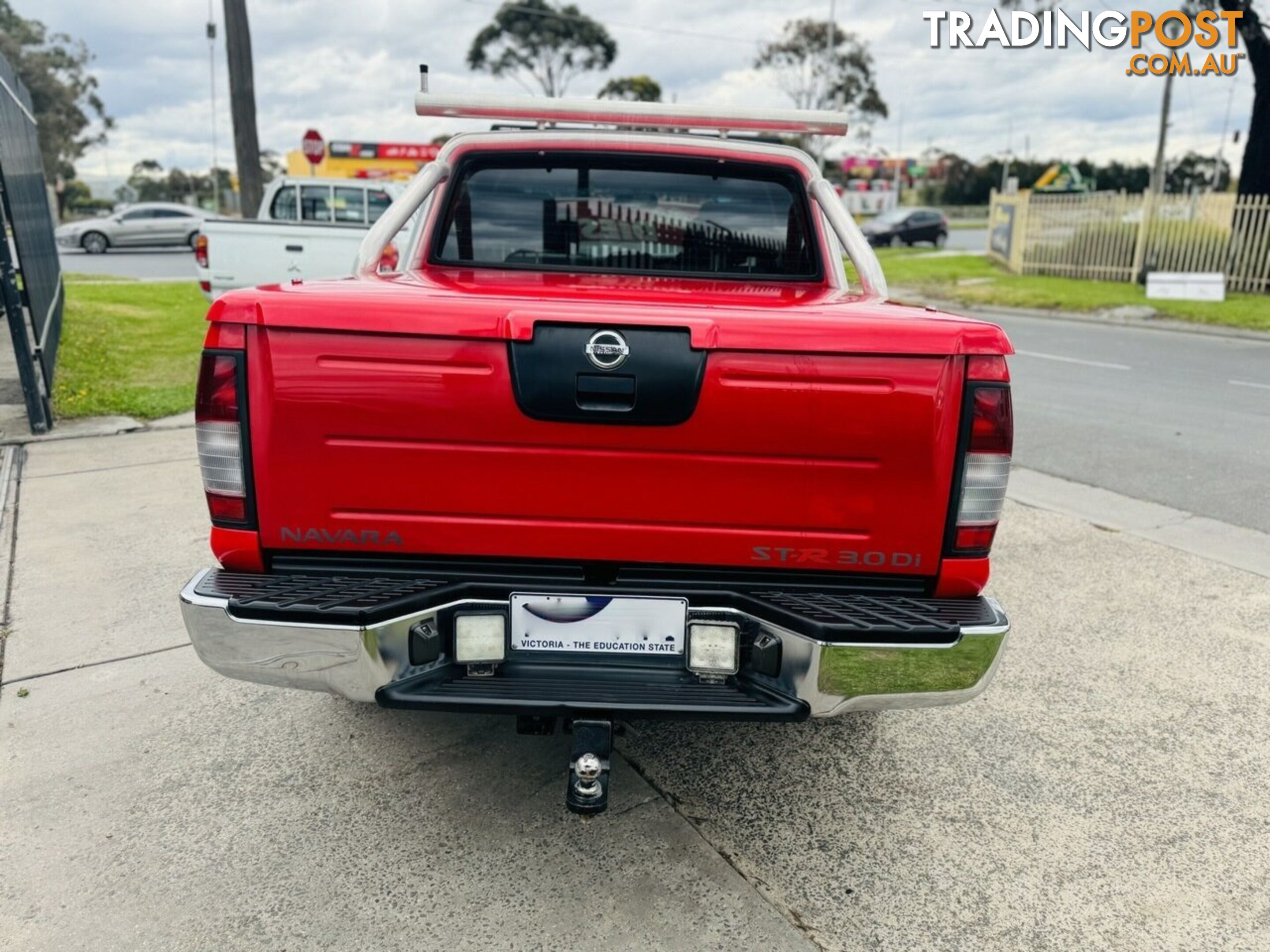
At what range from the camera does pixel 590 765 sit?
2297 mm

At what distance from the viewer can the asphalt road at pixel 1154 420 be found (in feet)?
20.6

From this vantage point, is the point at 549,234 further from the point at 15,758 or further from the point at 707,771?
the point at 15,758

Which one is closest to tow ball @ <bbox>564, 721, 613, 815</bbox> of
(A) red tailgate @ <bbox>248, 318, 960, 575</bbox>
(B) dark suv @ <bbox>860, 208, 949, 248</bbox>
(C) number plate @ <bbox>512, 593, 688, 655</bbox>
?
(C) number plate @ <bbox>512, 593, 688, 655</bbox>

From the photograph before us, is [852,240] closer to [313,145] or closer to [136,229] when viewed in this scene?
[313,145]

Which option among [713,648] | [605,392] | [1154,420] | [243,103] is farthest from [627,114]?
[243,103]

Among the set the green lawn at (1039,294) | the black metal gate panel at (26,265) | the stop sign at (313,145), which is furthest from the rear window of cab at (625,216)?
the stop sign at (313,145)

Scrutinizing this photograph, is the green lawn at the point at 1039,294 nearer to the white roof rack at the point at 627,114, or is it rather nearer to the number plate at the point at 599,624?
the white roof rack at the point at 627,114

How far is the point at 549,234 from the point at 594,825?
7.05ft

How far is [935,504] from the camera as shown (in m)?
2.36

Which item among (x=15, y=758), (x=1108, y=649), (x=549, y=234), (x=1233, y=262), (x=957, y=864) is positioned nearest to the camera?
(x=957, y=864)

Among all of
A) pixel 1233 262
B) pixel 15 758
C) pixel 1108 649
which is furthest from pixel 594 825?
pixel 1233 262

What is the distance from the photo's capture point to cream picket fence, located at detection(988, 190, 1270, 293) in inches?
726

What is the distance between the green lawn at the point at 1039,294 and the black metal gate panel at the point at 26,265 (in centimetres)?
1200

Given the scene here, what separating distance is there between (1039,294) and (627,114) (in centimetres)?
1759
